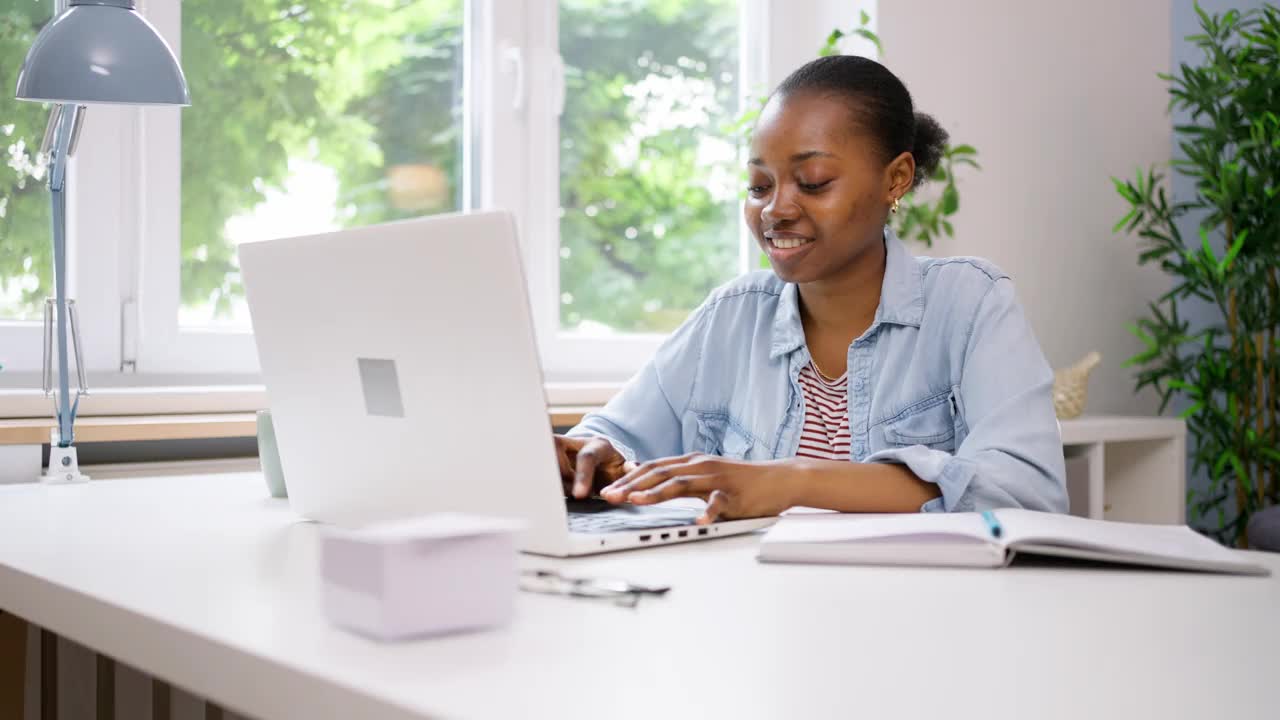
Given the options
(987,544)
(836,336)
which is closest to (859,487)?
(987,544)

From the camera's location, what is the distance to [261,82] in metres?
2.56

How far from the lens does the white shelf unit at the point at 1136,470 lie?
2956 mm

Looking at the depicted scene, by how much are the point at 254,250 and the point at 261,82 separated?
1562 mm

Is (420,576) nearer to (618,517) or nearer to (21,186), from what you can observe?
(618,517)

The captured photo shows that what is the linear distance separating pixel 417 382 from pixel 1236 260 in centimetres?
302

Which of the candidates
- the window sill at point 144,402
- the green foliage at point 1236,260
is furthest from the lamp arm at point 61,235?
→ the green foliage at point 1236,260

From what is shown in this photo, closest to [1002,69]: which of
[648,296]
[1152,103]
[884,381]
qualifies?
[1152,103]

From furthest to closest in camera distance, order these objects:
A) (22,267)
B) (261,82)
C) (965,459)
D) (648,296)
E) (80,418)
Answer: (648,296) < (261,82) < (22,267) < (80,418) < (965,459)

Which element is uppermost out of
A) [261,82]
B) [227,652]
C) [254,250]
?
[261,82]

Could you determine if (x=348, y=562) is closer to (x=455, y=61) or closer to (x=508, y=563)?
(x=508, y=563)

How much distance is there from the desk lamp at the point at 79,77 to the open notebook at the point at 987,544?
1084mm

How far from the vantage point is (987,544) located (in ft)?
3.09

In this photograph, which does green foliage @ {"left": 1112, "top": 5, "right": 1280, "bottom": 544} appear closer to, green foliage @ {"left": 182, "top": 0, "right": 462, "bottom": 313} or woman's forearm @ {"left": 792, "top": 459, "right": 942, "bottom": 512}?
green foliage @ {"left": 182, "top": 0, "right": 462, "bottom": 313}

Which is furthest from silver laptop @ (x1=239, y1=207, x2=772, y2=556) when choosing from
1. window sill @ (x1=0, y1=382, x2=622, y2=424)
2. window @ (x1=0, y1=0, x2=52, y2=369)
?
window @ (x1=0, y1=0, x2=52, y2=369)
